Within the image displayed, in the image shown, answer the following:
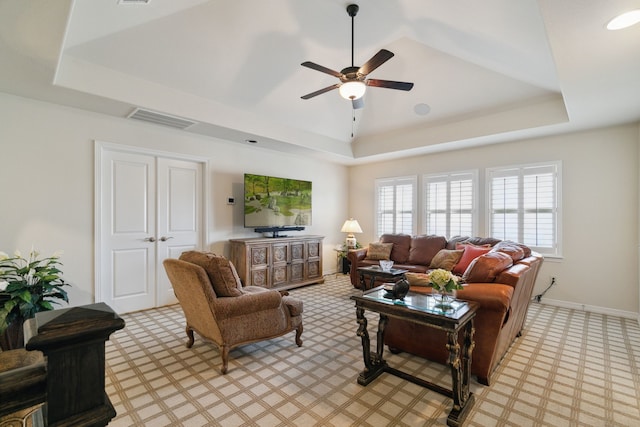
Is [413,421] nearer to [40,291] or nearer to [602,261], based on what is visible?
[40,291]

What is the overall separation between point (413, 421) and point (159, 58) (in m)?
4.36

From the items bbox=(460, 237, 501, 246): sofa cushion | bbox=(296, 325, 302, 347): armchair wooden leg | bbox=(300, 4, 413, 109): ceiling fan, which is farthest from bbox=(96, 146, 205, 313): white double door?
bbox=(460, 237, 501, 246): sofa cushion

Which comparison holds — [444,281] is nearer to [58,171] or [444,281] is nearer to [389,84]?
[389,84]

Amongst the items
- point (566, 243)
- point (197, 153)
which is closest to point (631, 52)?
point (566, 243)

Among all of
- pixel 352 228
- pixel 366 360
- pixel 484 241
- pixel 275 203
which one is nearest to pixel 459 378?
pixel 366 360

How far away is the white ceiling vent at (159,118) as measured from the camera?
3896 mm

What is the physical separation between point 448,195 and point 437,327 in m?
4.46

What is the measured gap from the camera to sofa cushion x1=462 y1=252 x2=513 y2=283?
2.70 m

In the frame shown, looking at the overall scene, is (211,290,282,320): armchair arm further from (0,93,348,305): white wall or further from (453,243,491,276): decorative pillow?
(453,243,491,276): decorative pillow

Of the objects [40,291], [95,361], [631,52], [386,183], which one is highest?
[631,52]

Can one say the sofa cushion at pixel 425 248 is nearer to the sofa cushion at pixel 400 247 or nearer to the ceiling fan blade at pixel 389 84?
the sofa cushion at pixel 400 247

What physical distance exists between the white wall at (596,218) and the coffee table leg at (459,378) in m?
3.61

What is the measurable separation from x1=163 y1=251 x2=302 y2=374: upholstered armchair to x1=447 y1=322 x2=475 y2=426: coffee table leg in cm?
160

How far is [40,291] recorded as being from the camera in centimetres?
299
